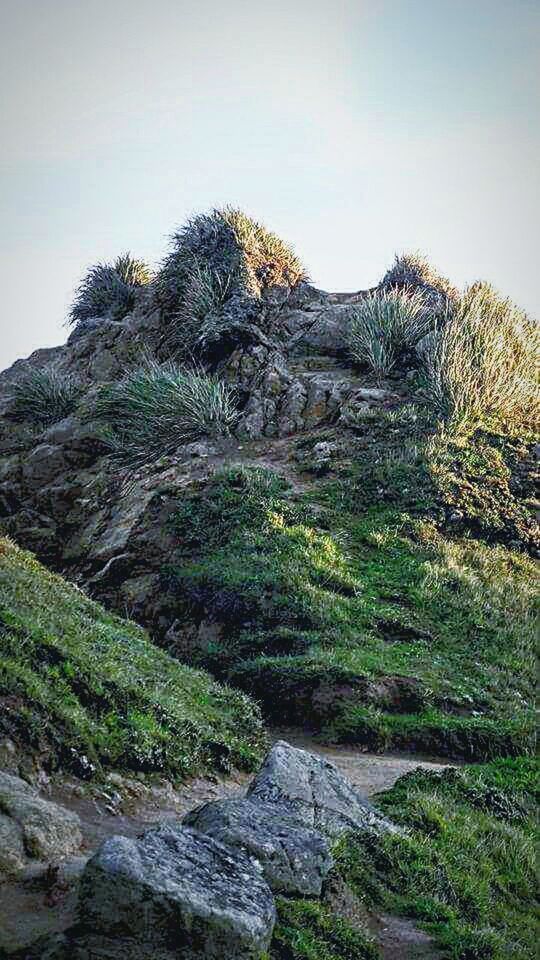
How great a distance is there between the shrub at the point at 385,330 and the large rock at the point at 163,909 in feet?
62.0

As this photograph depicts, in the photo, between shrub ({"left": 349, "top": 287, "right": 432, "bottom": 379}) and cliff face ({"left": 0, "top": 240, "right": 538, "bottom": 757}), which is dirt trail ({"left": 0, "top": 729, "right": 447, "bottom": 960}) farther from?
shrub ({"left": 349, "top": 287, "right": 432, "bottom": 379})

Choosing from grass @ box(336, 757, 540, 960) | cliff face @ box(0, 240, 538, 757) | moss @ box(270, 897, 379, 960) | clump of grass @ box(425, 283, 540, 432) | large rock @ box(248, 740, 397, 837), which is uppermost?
clump of grass @ box(425, 283, 540, 432)

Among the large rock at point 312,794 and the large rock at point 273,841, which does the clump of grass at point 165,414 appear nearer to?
the large rock at point 312,794

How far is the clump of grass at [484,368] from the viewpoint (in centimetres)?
2098

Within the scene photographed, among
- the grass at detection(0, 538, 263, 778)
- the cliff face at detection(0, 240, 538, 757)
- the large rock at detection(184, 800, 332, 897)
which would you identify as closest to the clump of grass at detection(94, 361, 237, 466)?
the cliff face at detection(0, 240, 538, 757)

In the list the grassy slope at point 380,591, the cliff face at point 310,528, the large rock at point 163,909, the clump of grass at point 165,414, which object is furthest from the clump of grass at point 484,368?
the large rock at point 163,909

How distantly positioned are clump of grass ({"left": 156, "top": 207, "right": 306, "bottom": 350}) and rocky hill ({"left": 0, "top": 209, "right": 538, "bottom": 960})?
0.26 feet

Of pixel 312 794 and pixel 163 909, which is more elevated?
pixel 163 909

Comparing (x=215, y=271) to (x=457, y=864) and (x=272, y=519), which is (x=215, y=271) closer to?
(x=272, y=519)

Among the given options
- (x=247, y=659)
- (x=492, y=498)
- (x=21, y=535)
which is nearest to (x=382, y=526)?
(x=492, y=498)

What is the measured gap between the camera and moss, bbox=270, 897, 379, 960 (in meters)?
4.93

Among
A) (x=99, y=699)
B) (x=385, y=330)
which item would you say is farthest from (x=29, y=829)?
(x=385, y=330)

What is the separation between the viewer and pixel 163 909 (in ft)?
14.2

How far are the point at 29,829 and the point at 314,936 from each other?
184cm
